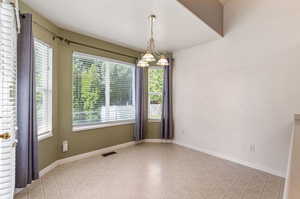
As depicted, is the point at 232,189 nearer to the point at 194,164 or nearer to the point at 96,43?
the point at 194,164

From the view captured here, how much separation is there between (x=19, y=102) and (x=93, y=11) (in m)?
1.68

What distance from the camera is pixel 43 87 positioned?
2.89m

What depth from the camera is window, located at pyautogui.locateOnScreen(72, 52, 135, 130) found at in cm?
Result: 354

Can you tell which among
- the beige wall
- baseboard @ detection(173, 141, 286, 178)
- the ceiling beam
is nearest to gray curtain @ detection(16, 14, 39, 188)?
the ceiling beam

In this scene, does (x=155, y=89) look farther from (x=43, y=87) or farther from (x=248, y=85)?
(x=43, y=87)

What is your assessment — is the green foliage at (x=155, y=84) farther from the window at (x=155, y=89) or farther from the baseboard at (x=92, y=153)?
the baseboard at (x=92, y=153)

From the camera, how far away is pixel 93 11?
2561 millimetres

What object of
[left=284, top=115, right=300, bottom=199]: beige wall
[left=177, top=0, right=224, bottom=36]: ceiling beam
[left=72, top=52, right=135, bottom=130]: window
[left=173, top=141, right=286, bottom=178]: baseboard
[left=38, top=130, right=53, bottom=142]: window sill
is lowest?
[left=173, top=141, right=286, bottom=178]: baseboard

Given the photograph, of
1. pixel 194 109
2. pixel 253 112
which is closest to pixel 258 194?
pixel 253 112

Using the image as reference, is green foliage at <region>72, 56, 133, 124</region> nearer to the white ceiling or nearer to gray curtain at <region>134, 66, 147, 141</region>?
gray curtain at <region>134, 66, 147, 141</region>

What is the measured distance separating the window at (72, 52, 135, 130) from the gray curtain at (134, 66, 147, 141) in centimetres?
19

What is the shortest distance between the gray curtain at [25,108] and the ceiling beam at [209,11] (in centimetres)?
215

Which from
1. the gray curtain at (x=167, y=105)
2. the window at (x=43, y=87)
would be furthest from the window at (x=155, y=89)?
the window at (x=43, y=87)

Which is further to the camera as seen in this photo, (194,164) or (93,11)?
(194,164)
